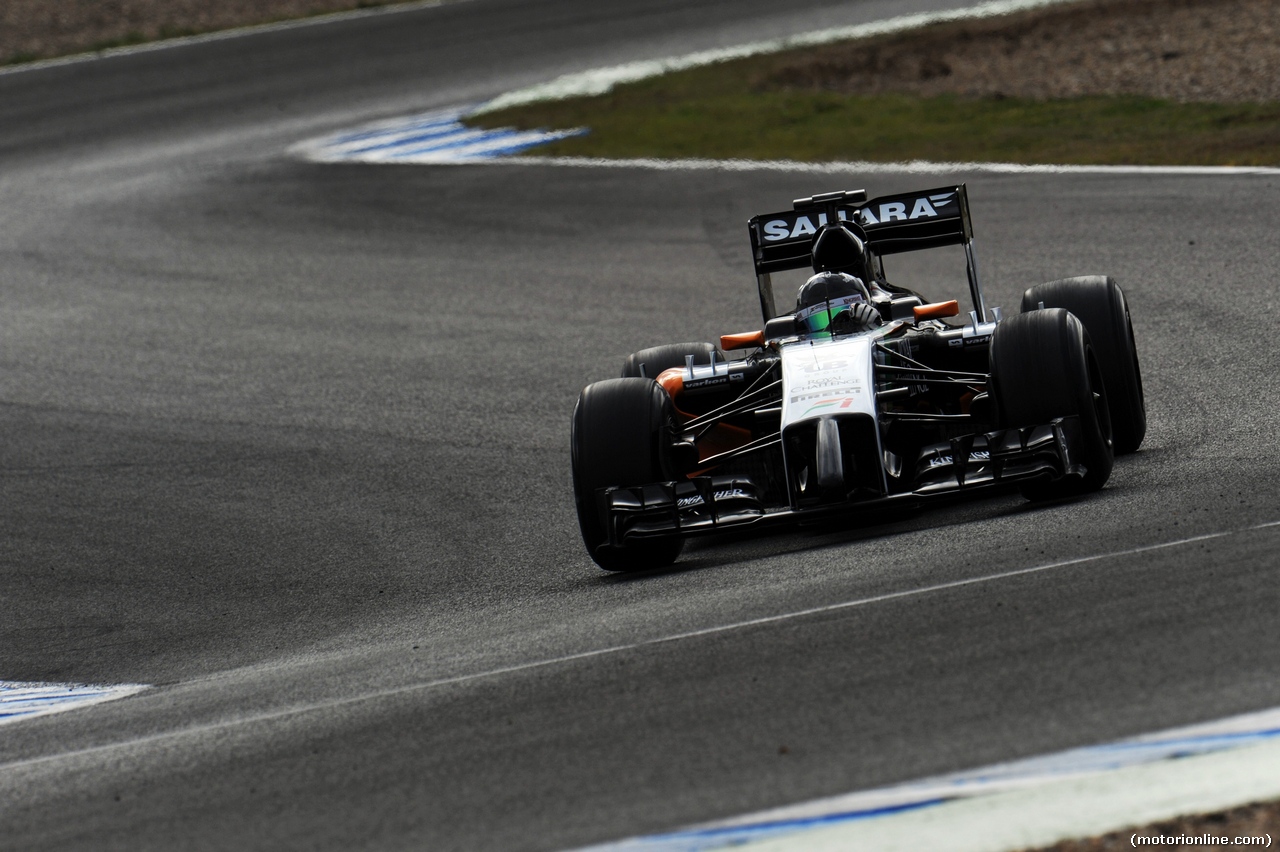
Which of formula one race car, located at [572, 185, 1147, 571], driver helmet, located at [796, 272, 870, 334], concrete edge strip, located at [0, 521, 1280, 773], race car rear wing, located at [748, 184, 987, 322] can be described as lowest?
concrete edge strip, located at [0, 521, 1280, 773]

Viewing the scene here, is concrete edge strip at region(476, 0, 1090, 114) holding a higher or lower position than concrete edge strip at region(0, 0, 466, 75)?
lower

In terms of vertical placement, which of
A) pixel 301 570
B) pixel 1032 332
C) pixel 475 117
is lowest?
pixel 301 570

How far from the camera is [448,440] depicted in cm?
1013

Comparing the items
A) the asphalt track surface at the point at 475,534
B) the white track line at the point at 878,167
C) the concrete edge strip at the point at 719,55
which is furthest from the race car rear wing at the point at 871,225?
the concrete edge strip at the point at 719,55

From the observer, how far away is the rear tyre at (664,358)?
900 centimetres

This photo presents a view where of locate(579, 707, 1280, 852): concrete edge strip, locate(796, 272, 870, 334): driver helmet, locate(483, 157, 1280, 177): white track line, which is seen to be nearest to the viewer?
locate(579, 707, 1280, 852): concrete edge strip

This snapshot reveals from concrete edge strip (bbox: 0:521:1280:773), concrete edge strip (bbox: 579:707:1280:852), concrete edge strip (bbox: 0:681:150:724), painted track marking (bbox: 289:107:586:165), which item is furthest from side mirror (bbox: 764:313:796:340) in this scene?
painted track marking (bbox: 289:107:586:165)

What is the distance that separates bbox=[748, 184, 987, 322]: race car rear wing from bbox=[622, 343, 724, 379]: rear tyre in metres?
0.43

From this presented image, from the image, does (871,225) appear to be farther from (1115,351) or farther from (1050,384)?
(1050,384)

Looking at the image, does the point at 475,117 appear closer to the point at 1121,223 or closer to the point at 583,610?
the point at 1121,223

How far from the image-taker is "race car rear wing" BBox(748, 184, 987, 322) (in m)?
8.70

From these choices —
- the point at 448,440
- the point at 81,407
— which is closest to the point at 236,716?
the point at 448,440

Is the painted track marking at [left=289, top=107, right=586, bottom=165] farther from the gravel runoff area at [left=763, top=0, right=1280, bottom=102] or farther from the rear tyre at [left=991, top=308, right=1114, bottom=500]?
the rear tyre at [left=991, top=308, right=1114, bottom=500]

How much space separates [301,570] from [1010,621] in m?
4.27
